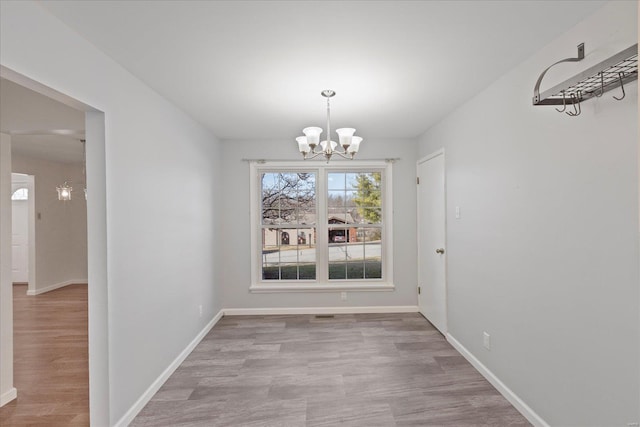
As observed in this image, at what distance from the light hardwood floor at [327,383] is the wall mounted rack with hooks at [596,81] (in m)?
2.05

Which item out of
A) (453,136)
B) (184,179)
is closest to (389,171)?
(453,136)

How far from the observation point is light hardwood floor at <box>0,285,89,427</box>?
7.62ft

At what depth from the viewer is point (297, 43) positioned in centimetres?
200

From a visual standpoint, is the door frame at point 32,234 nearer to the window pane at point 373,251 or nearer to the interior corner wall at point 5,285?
the interior corner wall at point 5,285

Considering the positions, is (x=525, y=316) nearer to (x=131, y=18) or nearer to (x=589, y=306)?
(x=589, y=306)

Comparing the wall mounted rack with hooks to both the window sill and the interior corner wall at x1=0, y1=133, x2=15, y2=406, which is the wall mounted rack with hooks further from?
the interior corner wall at x1=0, y1=133, x2=15, y2=406

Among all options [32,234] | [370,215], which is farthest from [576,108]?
[32,234]

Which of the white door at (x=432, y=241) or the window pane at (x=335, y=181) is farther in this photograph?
the window pane at (x=335, y=181)

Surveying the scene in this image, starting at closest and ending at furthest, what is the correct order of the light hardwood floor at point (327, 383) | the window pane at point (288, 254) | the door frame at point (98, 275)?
the door frame at point (98, 275) → the light hardwood floor at point (327, 383) → the window pane at point (288, 254)

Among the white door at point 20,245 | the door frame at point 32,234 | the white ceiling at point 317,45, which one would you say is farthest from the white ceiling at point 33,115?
the white door at point 20,245

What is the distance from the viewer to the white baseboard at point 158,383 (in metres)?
2.23

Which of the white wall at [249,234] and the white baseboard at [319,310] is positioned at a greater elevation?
the white wall at [249,234]

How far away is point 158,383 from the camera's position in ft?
8.82

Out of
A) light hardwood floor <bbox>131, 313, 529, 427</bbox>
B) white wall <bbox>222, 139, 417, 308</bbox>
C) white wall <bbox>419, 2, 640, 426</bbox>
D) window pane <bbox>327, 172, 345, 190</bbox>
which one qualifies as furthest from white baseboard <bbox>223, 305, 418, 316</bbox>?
window pane <bbox>327, 172, 345, 190</bbox>
